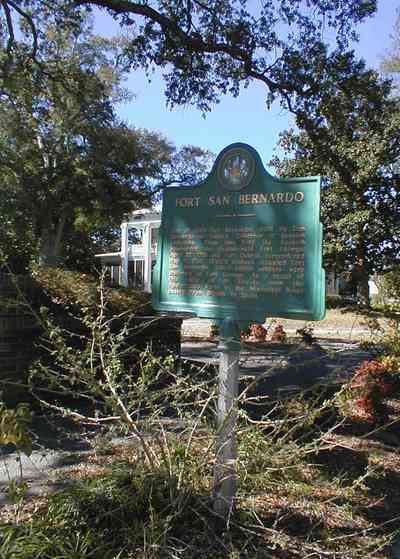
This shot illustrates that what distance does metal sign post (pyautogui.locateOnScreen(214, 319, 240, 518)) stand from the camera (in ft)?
10.8

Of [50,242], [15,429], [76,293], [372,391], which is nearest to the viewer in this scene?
[15,429]

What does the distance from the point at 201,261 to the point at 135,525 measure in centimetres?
178

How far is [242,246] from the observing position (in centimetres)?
368

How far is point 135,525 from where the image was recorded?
3053mm

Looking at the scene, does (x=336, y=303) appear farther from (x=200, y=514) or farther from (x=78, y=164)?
(x=200, y=514)

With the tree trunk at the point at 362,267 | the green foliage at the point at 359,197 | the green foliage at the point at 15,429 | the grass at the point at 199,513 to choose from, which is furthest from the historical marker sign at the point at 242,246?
the tree trunk at the point at 362,267

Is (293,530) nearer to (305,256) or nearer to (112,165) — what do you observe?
(305,256)

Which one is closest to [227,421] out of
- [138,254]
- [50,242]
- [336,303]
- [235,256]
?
[235,256]

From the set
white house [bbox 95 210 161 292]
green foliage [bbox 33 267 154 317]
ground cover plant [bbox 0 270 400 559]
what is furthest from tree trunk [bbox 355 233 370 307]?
ground cover plant [bbox 0 270 400 559]

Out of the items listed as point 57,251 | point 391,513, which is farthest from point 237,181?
point 57,251

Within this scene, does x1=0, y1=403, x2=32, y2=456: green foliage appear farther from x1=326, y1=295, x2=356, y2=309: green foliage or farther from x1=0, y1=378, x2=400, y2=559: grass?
x1=326, y1=295, x2=356, y2=309: green foliage

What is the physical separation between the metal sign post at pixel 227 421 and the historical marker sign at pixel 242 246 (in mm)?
168

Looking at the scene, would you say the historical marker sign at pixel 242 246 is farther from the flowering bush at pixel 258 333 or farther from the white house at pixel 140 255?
the white house at pixel 140 255

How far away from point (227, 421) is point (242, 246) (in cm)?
117
